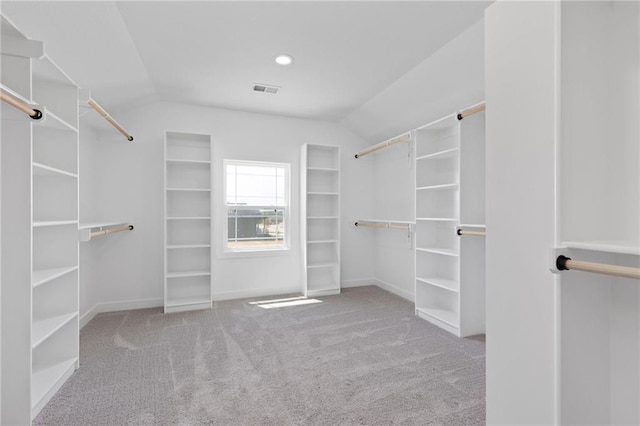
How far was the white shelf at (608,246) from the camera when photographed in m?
0.89

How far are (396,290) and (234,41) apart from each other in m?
3.63

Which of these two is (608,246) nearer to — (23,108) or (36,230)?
(23,108)

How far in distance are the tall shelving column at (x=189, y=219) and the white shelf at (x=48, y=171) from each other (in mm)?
1646

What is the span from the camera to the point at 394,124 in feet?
13.5

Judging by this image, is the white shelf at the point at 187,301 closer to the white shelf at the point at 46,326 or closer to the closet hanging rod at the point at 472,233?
the white shelf at the point at 46,326

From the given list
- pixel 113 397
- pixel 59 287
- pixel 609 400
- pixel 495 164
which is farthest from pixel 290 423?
pixel 59 287

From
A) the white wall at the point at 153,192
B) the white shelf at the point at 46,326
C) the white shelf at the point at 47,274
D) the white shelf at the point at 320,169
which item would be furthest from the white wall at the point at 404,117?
the white shelf at the point at 46,326

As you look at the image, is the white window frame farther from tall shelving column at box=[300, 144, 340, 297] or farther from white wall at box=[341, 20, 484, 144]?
white wall at box=[341, 20, 484, 144]

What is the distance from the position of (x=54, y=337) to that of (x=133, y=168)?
2158 millimetres

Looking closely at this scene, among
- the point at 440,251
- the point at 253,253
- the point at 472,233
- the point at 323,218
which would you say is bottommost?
the point at 253,253

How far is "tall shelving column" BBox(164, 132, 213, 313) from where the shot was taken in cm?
383

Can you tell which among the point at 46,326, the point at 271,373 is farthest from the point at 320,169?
the point at 46,326

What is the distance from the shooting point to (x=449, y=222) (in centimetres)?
346

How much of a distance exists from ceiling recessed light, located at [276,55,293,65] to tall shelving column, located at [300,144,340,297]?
1593mm
